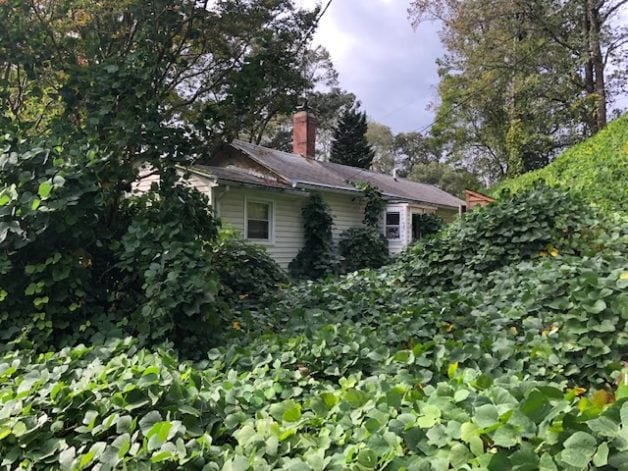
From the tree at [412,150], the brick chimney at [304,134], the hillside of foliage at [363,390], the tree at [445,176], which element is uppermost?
the tree at [412,150]

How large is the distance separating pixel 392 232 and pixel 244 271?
9.90 metres

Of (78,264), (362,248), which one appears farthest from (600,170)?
(78,264)

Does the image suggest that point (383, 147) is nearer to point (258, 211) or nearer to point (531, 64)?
point (531, 64)

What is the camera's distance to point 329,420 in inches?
66.8

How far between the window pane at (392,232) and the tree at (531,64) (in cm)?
798

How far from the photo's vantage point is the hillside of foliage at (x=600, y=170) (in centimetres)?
764

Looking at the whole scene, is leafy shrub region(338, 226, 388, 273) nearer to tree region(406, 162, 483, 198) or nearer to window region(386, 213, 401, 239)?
window region(386, 213, 401, 239)

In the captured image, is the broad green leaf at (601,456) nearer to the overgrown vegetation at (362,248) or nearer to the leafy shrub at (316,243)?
the leafy shrub at (316,243)

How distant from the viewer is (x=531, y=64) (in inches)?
747

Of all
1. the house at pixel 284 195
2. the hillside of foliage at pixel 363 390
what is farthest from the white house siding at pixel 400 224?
the hillside of foliage at pixel 363 390

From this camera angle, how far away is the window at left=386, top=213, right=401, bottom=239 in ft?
51.5

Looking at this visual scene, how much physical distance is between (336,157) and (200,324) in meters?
26.9

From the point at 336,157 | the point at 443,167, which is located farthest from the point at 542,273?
the point at 443,167

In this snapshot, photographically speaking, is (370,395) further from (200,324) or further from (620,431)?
(200,324)
